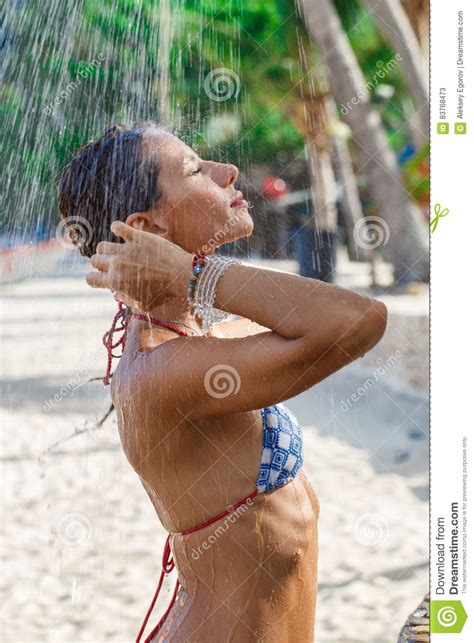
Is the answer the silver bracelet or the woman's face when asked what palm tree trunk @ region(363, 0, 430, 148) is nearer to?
the woman's face

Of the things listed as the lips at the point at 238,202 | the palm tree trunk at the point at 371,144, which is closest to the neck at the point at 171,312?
the lips at the point at 238,202

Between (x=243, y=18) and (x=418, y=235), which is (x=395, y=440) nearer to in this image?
(x=418, y=235)

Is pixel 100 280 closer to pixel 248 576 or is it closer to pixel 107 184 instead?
pixel 107 184

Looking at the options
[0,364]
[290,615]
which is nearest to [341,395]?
[0,364]

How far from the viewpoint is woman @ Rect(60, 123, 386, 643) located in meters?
1.75

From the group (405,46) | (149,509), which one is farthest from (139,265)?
(405,46)

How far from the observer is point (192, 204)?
195 centimetres

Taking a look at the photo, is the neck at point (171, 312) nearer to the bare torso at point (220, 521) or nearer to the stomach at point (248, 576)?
the bare torso at point (220, 521)

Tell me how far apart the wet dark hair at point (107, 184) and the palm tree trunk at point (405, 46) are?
870 cm

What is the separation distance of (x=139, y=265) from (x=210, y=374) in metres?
0.25

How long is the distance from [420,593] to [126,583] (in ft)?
5.77

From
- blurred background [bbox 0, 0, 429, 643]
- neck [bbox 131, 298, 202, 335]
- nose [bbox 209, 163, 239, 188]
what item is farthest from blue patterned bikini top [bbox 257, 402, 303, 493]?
blurred background [bbox 0, 0, 429, 643]

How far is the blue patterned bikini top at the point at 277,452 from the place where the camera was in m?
1.93
